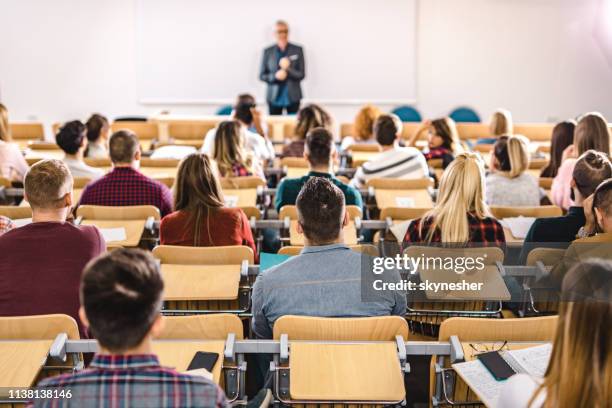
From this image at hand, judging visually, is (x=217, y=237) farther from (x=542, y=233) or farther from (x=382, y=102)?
(x=382, y=102)

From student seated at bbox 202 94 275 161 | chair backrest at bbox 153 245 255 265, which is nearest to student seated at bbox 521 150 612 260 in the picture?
chair backrest at bbox 153 245 255 265

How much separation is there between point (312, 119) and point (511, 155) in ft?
6.94

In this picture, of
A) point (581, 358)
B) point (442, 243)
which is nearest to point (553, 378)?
point (581, 358)

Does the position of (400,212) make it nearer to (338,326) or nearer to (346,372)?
(338,326)

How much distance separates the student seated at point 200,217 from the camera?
3.79 metres

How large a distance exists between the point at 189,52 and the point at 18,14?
8.41 ft

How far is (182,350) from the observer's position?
8.11ft

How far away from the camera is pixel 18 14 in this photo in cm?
1037

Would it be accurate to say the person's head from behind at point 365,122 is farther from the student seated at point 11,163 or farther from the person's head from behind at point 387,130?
the student seated at point 11,163

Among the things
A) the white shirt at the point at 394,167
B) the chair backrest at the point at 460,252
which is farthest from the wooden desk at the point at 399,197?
the chair backrest at the point at 460,252

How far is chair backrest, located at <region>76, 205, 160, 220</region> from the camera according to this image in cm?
416

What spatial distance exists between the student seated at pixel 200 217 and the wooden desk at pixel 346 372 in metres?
1.38

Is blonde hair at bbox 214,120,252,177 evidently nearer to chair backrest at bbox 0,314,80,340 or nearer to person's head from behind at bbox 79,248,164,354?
chair backrest at bbox 0,314,80,340

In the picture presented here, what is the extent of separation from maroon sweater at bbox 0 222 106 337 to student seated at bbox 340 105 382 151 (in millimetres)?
4090
